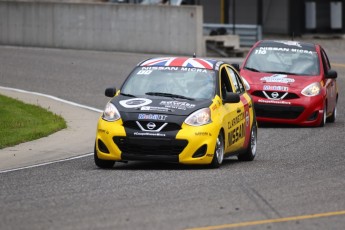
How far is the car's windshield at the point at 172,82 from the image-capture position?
15445mm

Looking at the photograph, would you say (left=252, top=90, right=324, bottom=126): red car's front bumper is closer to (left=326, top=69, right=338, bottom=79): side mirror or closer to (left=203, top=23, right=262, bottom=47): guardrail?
(left=326, top=69, right=338, bottom=79): side mirror

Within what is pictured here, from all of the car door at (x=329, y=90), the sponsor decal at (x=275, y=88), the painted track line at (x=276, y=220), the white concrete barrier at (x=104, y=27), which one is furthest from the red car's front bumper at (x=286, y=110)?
the white concrete barrier at (x=104, y=27)

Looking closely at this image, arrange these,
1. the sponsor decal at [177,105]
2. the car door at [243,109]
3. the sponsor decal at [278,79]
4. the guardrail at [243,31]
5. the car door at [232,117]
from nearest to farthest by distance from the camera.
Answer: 1. the sponsor decal at [177,105]
2. the car door at [232,117]
3. the car door at [243,109]
4. the sponsor decal at [278,79]
5. the guardrail at [243,31]

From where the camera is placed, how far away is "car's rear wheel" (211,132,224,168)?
14.8m

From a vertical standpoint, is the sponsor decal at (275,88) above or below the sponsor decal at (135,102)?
below

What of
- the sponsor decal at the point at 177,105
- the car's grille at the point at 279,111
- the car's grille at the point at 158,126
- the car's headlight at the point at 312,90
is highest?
the sponsor decal at the point at 177,105

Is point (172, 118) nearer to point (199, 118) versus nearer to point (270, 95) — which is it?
point (199, 118)

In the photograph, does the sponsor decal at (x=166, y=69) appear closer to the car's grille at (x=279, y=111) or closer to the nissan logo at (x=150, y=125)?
the nissan logo at (x=150, y=125)

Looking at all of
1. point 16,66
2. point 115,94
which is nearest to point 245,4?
point 16,66

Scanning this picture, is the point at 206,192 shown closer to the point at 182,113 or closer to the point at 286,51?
the point at 182,113

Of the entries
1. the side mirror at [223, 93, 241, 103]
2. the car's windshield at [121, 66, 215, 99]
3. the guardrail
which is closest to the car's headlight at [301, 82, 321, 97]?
the car's windshield at [121, 66, 215, 99]

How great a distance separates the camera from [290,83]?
21.9 m

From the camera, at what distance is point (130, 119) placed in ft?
47.9

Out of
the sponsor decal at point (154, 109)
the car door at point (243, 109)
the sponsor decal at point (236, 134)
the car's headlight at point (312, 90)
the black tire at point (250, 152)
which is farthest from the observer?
the car's headlight at point (312, 90)
